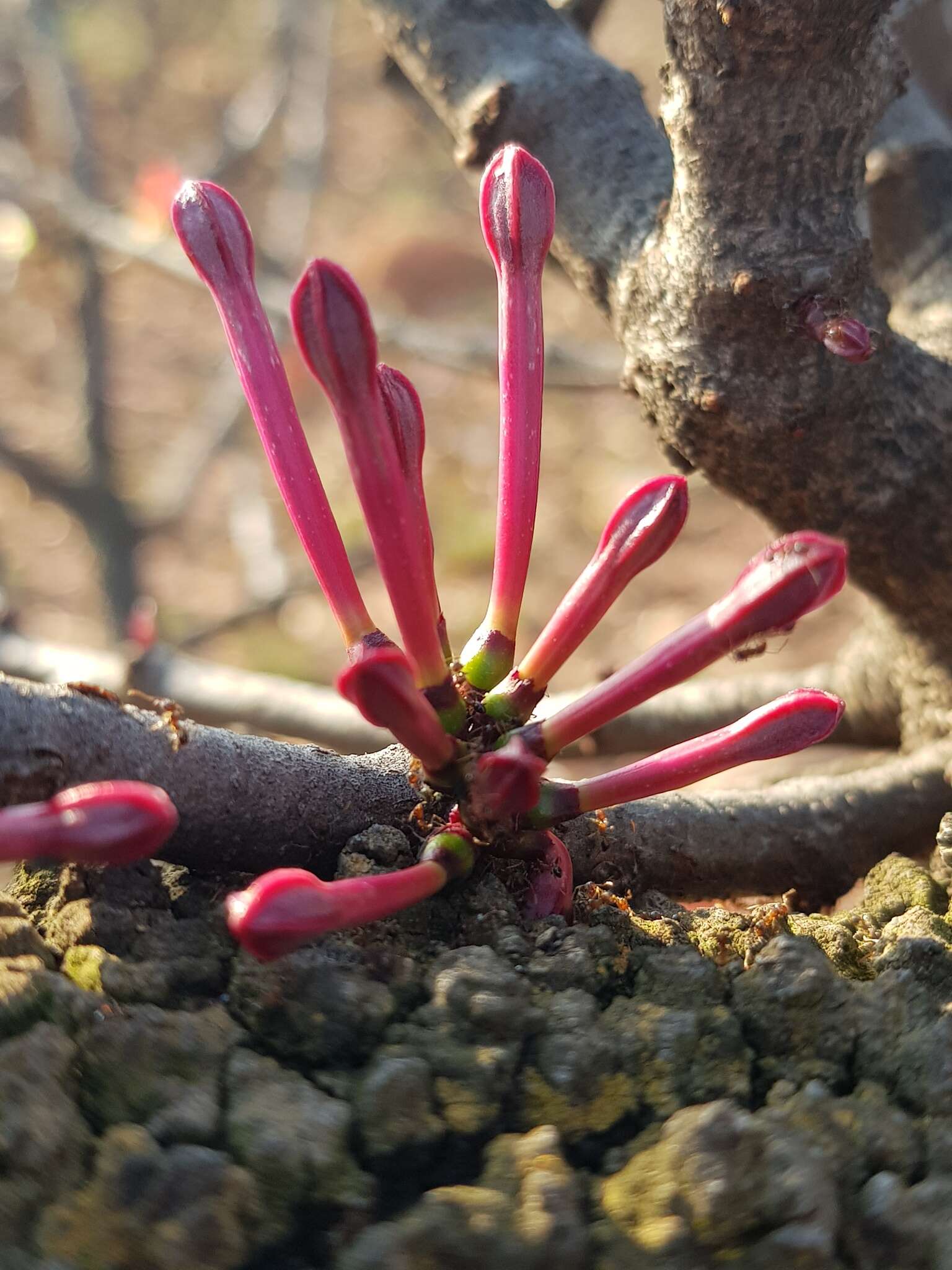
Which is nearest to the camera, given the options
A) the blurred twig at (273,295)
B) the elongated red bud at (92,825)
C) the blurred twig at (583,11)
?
the elongated red bud at (92,825)

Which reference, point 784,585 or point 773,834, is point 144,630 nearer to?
point 773,834

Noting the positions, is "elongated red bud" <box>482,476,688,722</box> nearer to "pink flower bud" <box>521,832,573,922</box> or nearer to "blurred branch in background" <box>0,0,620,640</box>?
"pink flower bud" <box>521,832,573,922</box>

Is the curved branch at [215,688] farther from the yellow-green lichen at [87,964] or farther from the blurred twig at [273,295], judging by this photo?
the yellow-green lichen at [87,964]

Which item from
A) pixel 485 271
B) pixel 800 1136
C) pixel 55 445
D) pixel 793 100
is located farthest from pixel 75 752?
pixel 485 271

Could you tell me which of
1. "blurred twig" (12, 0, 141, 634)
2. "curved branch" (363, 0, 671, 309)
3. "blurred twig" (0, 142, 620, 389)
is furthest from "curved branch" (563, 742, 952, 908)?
"blurred twig" (12, 0, 141, 634)

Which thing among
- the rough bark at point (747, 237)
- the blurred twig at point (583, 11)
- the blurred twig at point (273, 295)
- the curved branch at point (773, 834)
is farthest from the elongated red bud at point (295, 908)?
the blurred twig at point (273, 295)

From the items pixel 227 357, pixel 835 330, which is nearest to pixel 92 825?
pixel 835 330
